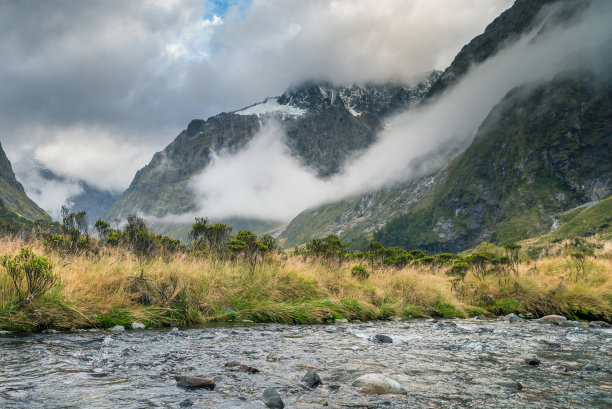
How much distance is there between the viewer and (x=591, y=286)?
16.8 m

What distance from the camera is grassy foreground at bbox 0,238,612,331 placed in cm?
811

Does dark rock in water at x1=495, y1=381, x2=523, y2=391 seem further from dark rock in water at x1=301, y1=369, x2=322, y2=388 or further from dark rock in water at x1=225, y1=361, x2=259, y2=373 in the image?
dark rock in water at x1=225, y1=361, x2=259, y2=373

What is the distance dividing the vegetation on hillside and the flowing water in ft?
3.60

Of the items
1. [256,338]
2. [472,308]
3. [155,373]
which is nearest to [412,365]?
[256,338]

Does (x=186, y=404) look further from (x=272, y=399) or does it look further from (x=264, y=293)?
(x=264, y=293)

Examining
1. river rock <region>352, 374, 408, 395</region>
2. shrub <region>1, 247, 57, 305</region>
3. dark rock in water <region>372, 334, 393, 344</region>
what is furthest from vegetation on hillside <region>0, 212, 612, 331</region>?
river rock <region>352, 374, 408, 395</region>

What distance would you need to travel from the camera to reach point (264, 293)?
12.2m

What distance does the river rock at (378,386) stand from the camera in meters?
4.46

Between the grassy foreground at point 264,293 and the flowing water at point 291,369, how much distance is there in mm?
938

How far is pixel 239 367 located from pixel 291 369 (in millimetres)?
806

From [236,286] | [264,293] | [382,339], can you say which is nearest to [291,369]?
[382,339]

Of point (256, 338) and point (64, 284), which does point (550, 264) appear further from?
point (64, 284)

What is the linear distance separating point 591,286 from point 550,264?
19.0 feet

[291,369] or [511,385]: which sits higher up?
[291,369]
